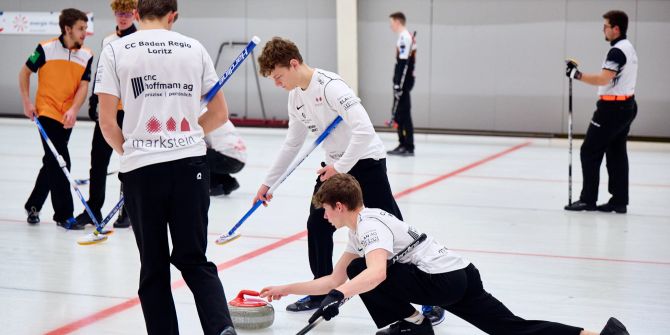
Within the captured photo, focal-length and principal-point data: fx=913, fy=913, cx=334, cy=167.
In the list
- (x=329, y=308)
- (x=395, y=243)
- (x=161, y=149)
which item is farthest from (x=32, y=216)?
(x=329, y=308)

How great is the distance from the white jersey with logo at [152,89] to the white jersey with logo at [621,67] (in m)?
4.61

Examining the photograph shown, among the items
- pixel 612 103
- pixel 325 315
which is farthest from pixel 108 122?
pixel 612 103

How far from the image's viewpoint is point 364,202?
4145 millimetres

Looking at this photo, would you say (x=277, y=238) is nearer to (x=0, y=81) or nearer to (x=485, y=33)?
(x=485, y=33)

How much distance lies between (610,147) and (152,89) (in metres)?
5.07

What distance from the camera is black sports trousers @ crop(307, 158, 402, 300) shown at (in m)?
4.13

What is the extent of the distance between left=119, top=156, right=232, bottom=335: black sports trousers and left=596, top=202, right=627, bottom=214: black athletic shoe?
189 inches

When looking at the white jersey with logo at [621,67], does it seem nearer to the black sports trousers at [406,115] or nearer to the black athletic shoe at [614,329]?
the black athletic shoe at [614,329]

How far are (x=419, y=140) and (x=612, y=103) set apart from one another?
631 cm

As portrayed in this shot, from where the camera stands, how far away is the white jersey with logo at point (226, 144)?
7.74m

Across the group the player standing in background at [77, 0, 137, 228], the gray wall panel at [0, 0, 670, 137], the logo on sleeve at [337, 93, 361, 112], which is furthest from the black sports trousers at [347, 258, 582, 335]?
the gray wall panel at [0, 0, 670, 137]

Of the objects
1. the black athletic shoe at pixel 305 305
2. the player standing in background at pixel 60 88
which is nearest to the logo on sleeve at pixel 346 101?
the black athletic shoe at pixel 305 305

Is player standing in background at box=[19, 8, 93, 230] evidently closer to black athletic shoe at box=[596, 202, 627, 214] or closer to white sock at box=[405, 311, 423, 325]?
white sock at box=[405, 311, 423, 325]

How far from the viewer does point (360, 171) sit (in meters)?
4.13
